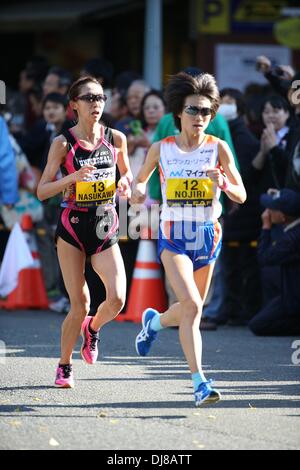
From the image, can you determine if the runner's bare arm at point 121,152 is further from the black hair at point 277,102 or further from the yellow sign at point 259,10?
the yellow sign at point 259,10

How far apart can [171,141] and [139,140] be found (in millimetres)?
4573

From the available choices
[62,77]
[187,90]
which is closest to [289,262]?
[187,90]

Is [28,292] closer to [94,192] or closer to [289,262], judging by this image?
[289,262]

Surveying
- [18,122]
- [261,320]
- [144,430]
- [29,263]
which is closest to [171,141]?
[144,430]

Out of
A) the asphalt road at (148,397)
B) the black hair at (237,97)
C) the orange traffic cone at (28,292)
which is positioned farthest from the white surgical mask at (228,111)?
the orange traffic cone at (28,292)

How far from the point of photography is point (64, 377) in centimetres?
870

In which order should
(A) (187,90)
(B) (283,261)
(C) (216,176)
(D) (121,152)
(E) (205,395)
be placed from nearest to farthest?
(E) (205,395), (C) (216,176), (A) (187,90), (D) (121,152), (B) (283,261)

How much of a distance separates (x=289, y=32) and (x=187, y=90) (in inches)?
412

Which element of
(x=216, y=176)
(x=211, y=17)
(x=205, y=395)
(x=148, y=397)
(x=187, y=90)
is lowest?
(x=205, y=395)

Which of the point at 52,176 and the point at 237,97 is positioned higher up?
the point at 237,97

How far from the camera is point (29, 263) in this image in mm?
13711

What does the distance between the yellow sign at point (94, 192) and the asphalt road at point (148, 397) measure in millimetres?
1218
